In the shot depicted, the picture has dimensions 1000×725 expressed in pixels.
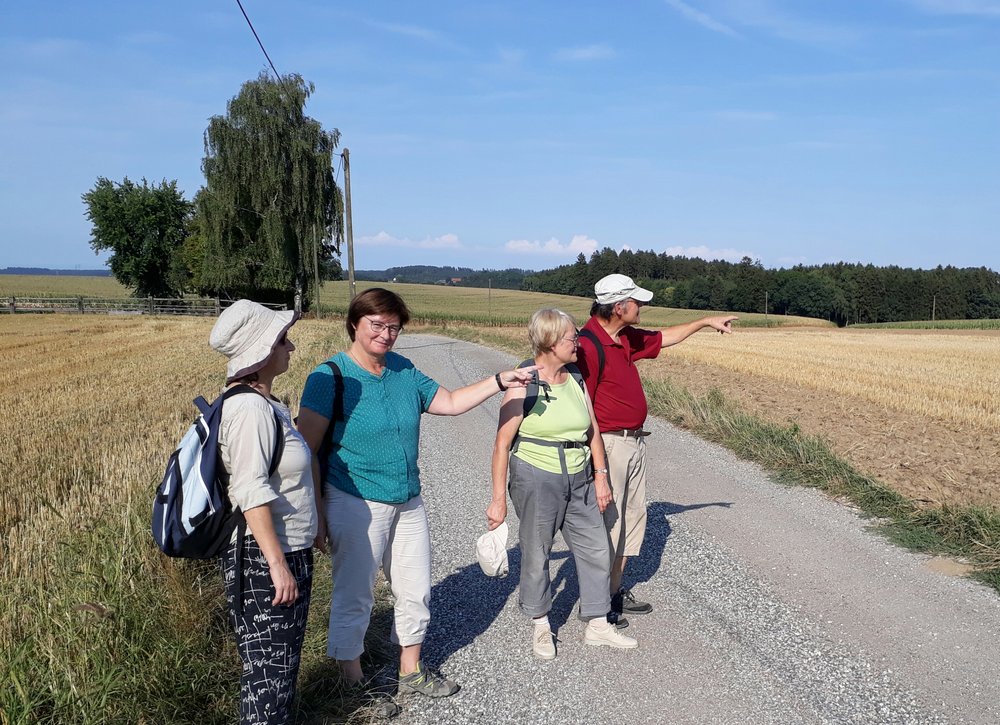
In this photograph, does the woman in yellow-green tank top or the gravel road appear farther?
the woman in yellow-green tank top

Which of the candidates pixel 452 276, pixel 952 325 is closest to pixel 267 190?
pixel 952 325

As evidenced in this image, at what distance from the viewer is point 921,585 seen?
495cm

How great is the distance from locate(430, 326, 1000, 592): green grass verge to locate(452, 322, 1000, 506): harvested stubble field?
31cm

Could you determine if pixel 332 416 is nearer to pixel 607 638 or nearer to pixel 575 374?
pixel 575 374

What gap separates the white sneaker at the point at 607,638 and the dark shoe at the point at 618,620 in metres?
0.21

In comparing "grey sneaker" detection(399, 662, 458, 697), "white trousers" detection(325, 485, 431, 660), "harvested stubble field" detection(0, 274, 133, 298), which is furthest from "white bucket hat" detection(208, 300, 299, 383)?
"harvested stubble field" detection(0, 274, 133, 298)

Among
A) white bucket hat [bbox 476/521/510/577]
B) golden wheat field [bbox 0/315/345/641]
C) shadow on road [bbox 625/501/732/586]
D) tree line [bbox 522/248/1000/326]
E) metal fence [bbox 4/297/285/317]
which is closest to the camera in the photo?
white bucket hat [bbox 476/521/510/577]

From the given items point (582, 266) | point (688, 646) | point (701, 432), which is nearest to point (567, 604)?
point (688, 646)

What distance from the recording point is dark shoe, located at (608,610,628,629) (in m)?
4.39

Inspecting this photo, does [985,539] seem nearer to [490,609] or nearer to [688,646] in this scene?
[688,646]

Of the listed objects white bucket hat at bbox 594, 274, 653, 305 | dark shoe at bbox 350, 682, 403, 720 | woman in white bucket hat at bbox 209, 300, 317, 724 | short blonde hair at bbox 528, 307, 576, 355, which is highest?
white bucket hat at bbox 594, 274, 653, 305

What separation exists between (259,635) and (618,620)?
2260 millimetres

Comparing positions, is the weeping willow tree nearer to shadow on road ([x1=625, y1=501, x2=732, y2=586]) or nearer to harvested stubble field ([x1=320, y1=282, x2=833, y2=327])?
harvested stubble field ([x1=320, y1=282, x2=833, y2=327])

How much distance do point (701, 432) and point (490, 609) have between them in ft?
20.2
